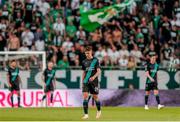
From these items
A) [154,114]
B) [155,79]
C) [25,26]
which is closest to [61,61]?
[25,26]

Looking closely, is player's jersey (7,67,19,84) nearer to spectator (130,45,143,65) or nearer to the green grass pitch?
the green grass pitch

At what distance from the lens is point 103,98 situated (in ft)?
101

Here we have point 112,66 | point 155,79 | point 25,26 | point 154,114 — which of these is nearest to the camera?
point 154,114

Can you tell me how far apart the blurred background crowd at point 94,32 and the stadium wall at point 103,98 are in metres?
1.30

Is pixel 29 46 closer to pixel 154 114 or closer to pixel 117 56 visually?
pixel 117 56

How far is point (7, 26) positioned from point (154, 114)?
10460 mm

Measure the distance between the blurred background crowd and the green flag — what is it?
0.30 meters

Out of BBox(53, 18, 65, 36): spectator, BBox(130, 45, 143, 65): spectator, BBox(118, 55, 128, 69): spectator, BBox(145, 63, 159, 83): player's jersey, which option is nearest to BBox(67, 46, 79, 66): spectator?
BBox(53, 18, 65, 36): spectator

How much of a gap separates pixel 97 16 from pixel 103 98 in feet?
14.7

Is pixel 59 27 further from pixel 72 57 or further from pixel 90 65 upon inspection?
pixel 90 65

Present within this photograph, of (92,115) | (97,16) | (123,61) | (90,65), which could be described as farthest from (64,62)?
(90,65)

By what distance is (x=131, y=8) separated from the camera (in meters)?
35.4

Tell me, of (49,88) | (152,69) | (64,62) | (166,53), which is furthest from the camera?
(166,53)

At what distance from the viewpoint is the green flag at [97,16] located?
110 feet
